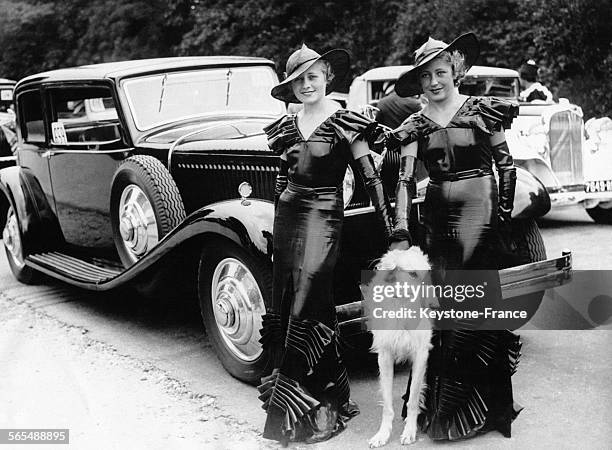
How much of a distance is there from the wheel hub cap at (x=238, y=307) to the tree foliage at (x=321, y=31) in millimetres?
4831

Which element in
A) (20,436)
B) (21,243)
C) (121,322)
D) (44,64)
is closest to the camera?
(20,436)

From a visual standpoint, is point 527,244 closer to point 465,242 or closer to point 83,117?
point 465,242

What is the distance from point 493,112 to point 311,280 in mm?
1023

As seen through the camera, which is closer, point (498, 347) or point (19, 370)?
point (498, 347)

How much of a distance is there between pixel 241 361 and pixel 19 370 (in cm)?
136

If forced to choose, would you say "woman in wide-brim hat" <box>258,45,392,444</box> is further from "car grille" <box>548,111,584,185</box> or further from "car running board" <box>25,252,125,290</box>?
"car grille" <box>548,111,584,185</box>

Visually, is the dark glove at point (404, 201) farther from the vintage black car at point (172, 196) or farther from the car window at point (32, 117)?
the car window at point (32, 117)

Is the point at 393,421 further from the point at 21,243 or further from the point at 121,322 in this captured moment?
the point at 21,243

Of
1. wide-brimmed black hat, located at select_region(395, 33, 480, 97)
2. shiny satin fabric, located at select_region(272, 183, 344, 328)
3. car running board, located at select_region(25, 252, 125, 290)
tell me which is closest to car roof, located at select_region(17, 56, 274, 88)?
car running board, located at select_region(25, 252, 125, 290)

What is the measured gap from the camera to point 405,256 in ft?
9.89

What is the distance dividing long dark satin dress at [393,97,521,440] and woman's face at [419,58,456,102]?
0.33ft

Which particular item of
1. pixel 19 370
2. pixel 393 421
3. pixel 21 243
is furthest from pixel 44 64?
pixel 393 421

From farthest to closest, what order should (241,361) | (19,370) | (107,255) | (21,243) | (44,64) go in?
(44,64) < (21,243) < (107,255) < (19,370) < (241,361)

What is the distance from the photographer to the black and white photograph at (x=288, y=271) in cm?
310
